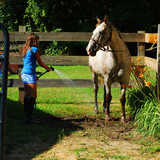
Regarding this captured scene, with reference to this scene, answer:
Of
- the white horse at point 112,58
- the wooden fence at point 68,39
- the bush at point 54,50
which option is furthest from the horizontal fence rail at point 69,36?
the white horse at point 112,58

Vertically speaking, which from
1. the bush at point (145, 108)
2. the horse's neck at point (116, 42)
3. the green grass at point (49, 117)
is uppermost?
the horse's neck at point (116, 42)

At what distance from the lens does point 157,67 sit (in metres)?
7.24

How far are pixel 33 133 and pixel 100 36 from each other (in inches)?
82.9

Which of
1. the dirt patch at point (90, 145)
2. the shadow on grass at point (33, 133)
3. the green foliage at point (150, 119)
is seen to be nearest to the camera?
the dirt patch at point (90, 145)

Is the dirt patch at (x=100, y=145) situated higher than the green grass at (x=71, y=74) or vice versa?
the green grass at (x=71, y=74)

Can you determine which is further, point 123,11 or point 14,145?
point 123,11

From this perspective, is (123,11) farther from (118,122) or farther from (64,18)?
(118,122)

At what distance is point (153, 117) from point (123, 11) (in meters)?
16.6

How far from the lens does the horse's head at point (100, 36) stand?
6617 mm

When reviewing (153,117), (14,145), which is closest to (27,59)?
(14,145)

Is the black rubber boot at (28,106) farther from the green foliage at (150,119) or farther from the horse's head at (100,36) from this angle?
the green foliage at (150,119)

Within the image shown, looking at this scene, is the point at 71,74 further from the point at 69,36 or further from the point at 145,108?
the point at 145,108

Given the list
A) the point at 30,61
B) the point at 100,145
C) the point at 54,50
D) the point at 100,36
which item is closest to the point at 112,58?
the point at 100,36

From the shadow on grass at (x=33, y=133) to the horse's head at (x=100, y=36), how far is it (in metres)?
1.47
